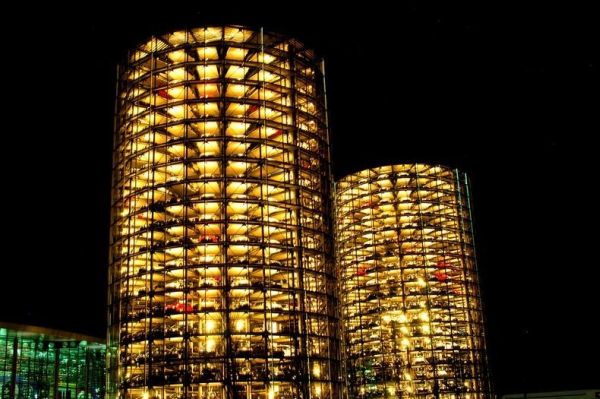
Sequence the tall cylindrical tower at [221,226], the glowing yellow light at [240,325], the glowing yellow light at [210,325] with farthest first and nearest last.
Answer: the glowing yellow light at [210,325] → the glowing yellow light at [240,325] → the tall cylindrical tower at [221,226]

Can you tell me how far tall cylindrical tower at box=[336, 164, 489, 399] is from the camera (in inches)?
2383

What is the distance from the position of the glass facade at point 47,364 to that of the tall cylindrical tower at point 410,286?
2286 cm

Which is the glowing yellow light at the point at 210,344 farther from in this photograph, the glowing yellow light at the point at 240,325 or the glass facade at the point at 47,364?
the glass facade at the point at 47,364

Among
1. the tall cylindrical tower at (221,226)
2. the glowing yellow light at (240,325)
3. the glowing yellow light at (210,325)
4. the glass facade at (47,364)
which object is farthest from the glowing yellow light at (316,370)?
the glass facade at (47,364)

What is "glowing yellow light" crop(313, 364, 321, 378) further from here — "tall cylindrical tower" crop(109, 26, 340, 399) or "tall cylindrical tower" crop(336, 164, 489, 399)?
"tall cylindrical tower" crop(336, 164, 489, 399)

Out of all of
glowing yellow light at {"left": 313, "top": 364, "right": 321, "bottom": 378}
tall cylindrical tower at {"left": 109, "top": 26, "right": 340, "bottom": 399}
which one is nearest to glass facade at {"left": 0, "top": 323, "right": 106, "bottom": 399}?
tall cylindrical tower at {"left": 109, "top": 26, "right": 340, "bottom": 399}

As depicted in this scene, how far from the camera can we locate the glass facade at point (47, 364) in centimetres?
5241

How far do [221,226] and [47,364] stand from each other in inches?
1304

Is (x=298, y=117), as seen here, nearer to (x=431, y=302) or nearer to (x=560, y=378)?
(x=431, y=302)

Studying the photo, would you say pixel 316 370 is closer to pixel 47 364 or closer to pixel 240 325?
pixel 240 325

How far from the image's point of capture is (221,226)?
39.9 metres

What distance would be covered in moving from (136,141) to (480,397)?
35.8 m

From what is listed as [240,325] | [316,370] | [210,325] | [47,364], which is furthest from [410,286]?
[47,364]

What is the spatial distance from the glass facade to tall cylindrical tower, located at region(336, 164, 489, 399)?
75.0 ft
